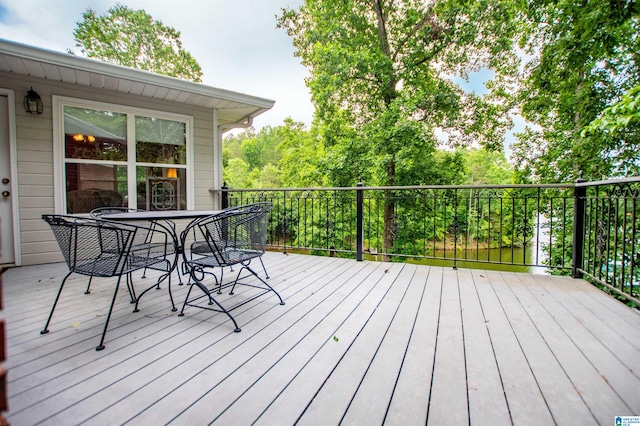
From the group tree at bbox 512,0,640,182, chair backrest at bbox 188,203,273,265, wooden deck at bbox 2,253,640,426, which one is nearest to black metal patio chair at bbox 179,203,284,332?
chair backrest at bbox 188,203,273,265

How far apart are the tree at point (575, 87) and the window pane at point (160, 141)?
5.34m

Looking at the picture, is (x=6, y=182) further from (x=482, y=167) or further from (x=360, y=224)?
(x=482, y=167)

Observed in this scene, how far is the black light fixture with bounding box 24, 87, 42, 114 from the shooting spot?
3529 millimetres

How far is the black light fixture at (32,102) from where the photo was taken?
353 cm

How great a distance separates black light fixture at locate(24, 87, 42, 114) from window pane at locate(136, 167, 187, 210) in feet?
3.96

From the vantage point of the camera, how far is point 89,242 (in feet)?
6.54

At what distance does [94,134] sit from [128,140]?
38 cm

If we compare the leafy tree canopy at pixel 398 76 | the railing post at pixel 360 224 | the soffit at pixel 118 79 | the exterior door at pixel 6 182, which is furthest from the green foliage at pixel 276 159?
the exterior door at pixel 6 182

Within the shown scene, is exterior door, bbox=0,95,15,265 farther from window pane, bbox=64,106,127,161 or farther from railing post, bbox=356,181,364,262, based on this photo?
railing post, bbox=356,181,364,262

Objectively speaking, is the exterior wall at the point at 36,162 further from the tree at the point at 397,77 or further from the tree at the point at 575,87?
the tree at the point at 575,87

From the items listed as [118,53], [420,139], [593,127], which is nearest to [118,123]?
[593,127]

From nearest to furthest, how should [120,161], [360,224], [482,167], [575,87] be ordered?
1. [360,224]
2. [120,161]
3. [575,87]
4. [482,167]

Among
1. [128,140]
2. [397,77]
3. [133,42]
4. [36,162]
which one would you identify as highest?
[133,42]

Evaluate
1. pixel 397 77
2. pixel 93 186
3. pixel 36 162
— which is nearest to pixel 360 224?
pixel 93 186
